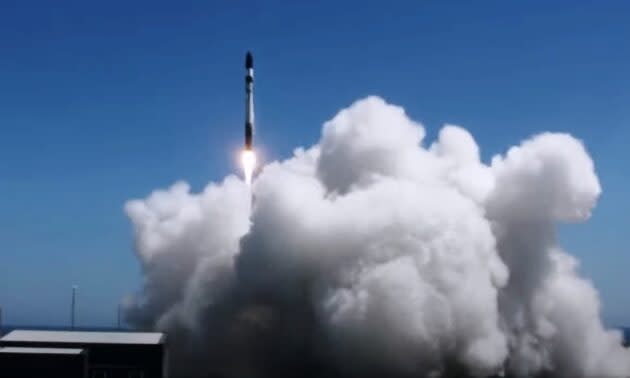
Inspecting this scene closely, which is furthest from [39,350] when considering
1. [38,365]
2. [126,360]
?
[126,360]

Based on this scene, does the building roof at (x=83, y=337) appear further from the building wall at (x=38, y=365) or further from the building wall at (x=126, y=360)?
the building wall at (x=38, y=365)

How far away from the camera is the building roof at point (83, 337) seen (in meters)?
93.1

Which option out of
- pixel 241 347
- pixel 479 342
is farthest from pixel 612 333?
pixel 241 347

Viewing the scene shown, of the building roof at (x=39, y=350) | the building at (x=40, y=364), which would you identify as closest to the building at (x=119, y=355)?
the building roof at (x=39, y=350)

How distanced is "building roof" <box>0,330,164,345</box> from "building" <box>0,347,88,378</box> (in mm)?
6428

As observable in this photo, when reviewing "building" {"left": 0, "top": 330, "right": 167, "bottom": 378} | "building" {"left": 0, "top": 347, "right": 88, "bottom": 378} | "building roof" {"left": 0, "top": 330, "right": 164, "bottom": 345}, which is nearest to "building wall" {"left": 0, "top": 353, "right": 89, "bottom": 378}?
"building" {"left": 0, "top": 347, "right": 88, "bottom": 378}

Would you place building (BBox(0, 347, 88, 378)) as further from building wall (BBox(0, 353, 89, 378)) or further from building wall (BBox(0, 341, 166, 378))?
building wall (BBox(0, 341, 166, 378))

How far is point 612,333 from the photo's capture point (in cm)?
12469

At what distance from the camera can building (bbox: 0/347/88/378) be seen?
8544 centimetres

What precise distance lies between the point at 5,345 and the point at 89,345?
9606 mm

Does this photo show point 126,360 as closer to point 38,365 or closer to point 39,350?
point 39,350

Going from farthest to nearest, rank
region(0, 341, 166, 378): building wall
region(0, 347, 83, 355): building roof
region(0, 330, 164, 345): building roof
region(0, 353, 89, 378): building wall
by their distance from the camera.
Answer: region(0, 330, 164, 345): building roof < region(0, 341, 166, 378): building wall < region(0, 347, 83, 355): building roof < region(0, 353, 89, 378): building wall

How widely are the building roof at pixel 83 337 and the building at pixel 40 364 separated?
643 cm

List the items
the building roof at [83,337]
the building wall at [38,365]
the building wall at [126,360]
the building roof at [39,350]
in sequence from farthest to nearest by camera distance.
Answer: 1. the building roof at [83,337]
2. the building wall at [126,360]
3. the building roof at [39,350]
4. the building wall at [38,365]
